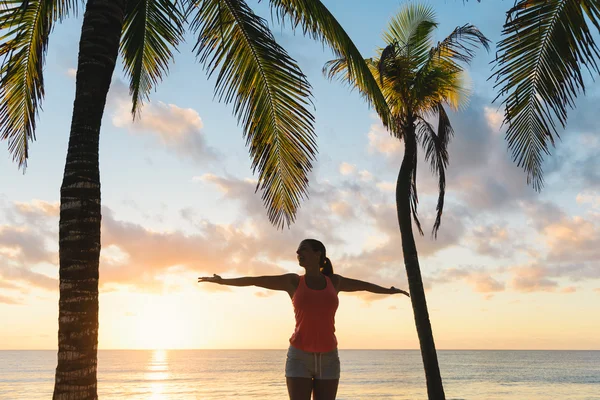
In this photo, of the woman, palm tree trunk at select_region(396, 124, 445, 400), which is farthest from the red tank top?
palm tree trunk at select_region(396, 124, 445, 400)

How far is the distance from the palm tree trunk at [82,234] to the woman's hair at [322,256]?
1.92 m

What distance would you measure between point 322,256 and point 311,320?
1.84 ft

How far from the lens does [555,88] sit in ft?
21.8

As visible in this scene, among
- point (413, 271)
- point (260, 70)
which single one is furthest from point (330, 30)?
point (413, 271)

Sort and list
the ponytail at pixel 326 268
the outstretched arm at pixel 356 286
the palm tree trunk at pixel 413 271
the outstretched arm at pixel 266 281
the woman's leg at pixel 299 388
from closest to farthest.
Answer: the woman's leg at pixel 299 388 < the outstretched arm at pixel 266 281 < the ponytail at pixel 326 268 < the outstretched arm at pixel 356 286 < the palm tree trunk at pixel 413 271

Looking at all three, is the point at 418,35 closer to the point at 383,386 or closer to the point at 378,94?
the point at 378,94

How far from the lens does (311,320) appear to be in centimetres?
502

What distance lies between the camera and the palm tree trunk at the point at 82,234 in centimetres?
536

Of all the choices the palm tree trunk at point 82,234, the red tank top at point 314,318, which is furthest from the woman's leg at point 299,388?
the palm tree trunk at point 82,234

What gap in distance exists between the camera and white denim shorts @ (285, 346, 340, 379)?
195 inches

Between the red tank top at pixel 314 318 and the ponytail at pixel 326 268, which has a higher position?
the ponytail at pixel 326 268

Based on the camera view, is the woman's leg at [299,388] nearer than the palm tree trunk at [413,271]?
Yes

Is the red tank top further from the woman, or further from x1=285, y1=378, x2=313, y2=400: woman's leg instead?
x1=285, y1=378, x2=313, y2=400: woman's leg

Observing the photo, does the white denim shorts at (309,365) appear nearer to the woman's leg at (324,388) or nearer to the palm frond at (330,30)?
the woman's leg at (324,388)
